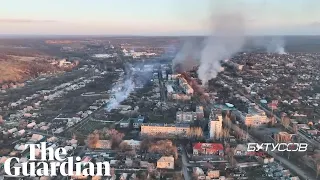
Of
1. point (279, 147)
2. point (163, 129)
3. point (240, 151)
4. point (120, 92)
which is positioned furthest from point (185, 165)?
point (120, 92)

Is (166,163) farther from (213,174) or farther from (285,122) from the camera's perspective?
(285,122)

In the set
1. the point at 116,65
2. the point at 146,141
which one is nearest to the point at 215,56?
the point at 116,65

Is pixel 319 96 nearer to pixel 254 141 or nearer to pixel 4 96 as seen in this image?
pixel 254 141

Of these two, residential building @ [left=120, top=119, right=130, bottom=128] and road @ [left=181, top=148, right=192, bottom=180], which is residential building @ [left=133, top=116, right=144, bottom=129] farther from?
road @ [left=181, top=148, right=192, bottom=180]

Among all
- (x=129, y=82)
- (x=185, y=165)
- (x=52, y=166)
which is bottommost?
(x=185, y=165)

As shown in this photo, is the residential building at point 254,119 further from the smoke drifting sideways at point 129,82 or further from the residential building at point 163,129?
the smoke drifting sideways at point 129,82

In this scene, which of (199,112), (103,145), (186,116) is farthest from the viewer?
(199,112)
